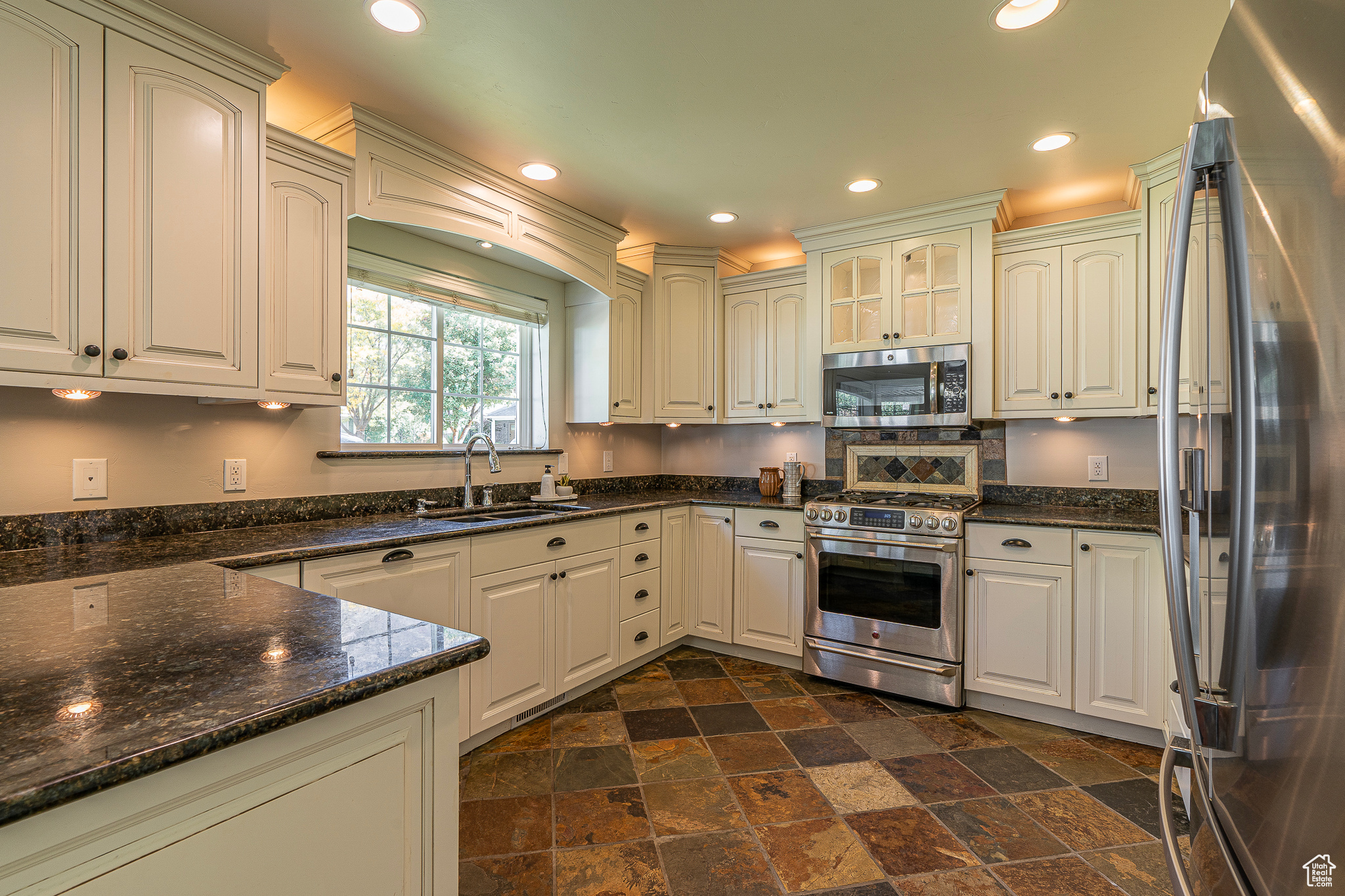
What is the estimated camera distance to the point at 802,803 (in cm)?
208

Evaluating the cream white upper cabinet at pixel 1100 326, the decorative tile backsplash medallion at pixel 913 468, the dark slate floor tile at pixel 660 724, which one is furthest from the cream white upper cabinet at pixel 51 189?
the cream white upper cabinet at pixel 1100 326

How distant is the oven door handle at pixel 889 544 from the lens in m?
2.82

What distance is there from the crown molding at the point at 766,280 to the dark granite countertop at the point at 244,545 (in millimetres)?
1847

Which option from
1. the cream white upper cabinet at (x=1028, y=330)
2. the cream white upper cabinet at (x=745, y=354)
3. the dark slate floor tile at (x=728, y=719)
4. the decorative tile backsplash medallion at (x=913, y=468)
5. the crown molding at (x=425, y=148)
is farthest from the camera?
the cream white upper cabinet at (x=745, y=354)

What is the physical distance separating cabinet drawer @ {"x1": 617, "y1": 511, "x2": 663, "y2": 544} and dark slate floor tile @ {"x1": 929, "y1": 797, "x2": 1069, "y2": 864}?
1731 mm

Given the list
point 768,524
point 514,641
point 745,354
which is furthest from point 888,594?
point 514,641

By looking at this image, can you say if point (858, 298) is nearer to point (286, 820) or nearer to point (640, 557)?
point (640, 557)

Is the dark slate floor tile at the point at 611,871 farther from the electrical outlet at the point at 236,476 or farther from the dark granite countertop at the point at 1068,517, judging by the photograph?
the dark granite countertop at the point at 1068,517

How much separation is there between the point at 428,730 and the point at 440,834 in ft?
0.52

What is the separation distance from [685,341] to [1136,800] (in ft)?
9.75

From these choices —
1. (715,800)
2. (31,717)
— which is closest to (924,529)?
(715,800)

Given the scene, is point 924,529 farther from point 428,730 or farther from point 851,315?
point 428,730

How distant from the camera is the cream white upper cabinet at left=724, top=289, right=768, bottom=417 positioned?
12.4 ft

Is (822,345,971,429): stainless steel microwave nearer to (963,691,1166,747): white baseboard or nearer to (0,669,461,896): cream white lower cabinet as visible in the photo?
(963,691,1166,747): white baseboard
